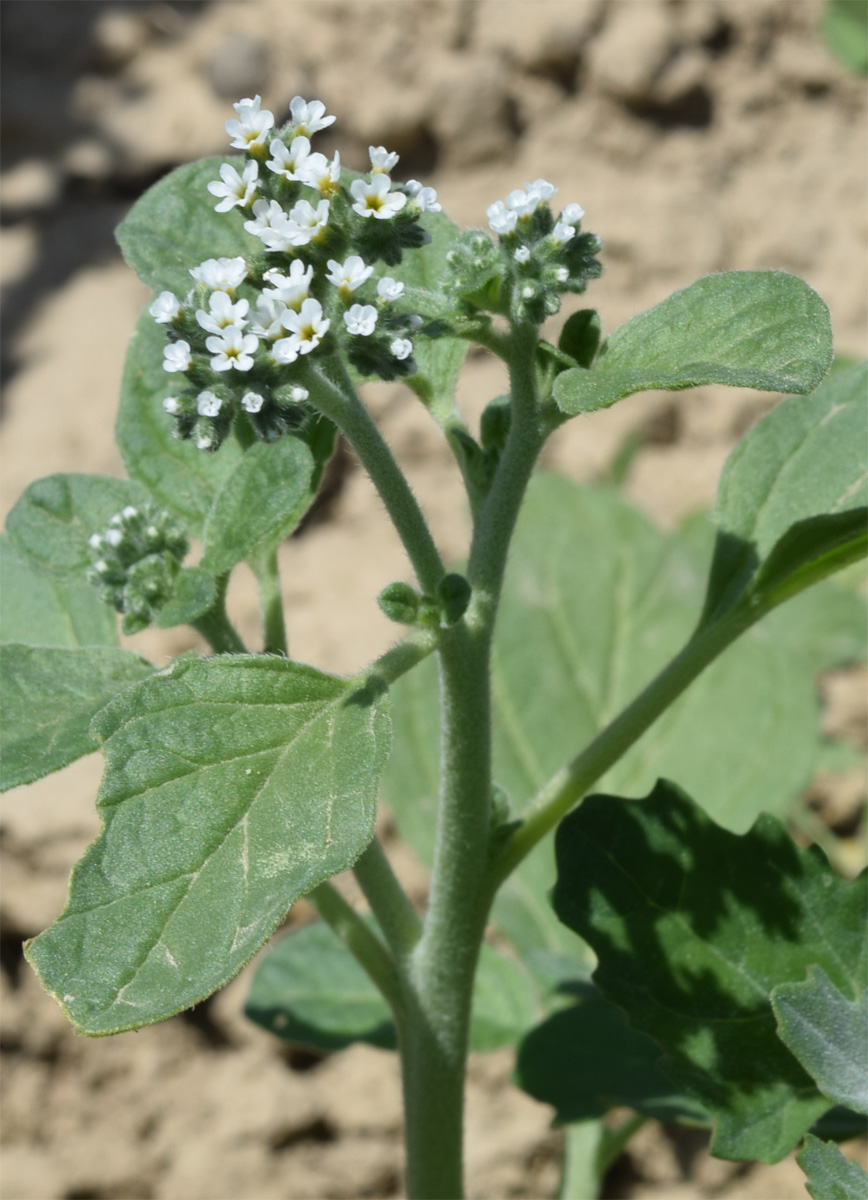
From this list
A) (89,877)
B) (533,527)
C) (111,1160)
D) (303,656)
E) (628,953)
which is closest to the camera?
(89,877)

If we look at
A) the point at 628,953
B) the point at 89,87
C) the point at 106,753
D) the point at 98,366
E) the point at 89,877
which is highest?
the point at 89,87

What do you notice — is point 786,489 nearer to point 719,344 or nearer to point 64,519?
point 719,344

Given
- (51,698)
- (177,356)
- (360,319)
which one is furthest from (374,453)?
(51,698)

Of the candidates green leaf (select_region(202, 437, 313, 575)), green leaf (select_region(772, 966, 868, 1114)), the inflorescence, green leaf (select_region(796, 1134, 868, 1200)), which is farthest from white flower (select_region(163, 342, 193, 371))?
green leaf (select_region(796, 1134, 868, 1200))

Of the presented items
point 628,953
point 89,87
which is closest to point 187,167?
point 628,953

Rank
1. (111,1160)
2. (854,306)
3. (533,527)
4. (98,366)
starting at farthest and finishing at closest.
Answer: (854,306), (98,366), (533,527), (111,1160)

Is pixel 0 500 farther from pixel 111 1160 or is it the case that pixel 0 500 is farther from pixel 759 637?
pixel 759 637

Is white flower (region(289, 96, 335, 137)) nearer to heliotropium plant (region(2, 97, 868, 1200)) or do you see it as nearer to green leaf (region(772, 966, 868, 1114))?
heliotropium plant (region(2, 97, 868, 1200))
